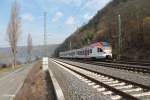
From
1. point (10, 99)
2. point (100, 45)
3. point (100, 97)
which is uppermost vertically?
point (100, 45)

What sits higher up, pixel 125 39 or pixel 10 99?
pixel 125 39

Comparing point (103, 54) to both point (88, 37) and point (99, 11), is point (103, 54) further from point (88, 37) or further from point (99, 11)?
point (99, 11)

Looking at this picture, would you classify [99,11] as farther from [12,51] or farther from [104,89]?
[104,89]

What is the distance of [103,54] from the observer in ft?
147

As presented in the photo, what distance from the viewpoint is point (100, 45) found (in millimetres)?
44906

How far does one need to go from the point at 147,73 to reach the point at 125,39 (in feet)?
111

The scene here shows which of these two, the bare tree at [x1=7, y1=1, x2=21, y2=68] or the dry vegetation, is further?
the bare tree at [x1=7, y1=1, x2=21, y2=68]

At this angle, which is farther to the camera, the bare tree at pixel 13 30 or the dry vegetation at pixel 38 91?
the bare tree at pixel 13 30

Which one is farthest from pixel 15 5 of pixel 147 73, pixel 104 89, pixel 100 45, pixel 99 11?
pixel 104 89

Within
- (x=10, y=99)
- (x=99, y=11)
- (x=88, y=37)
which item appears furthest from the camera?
(x=99, y=11)

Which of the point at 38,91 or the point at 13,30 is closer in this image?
the point at 38,91

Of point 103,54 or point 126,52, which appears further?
point 126,52

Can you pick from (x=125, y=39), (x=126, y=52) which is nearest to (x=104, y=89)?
(x=126, y=52)

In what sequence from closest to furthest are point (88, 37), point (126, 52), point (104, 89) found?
point (104, 89) → point (126, 52) → point (88, 37)
